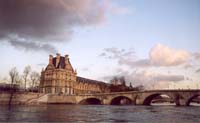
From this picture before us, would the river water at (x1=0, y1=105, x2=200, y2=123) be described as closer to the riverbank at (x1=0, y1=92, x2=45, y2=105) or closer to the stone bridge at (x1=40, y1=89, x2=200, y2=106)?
the stone bridge at (x1=40, y1=89, x2=200, y2=106)

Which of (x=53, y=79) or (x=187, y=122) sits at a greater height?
(x=53, y=79)

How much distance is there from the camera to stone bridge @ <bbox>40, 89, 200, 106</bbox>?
229ft

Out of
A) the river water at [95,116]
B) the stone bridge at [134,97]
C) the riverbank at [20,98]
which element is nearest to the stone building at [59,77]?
the stone bridge at [134,97]

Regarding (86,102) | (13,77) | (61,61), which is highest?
(61,61)

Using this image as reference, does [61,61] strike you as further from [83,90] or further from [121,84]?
[121,84]

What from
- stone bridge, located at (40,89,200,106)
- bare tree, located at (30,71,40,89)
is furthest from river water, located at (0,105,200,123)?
bare tree, located at (30,71,40,89)

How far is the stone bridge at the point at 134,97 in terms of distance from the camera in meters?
69.8

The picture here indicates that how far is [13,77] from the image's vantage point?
262 ft

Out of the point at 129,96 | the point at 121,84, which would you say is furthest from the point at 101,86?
the point at 129,96

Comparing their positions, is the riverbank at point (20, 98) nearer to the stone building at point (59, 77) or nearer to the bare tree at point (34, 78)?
the bare tree at point (34, 78)

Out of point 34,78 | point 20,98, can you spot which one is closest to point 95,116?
point 20,98

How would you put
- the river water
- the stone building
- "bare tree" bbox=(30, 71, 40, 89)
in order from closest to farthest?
the river water < "bare tree" bbox=(30, 71, 40, 89) < the stone building

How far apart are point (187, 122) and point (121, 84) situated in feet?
329

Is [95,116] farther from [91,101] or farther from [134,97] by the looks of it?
[91,101]
